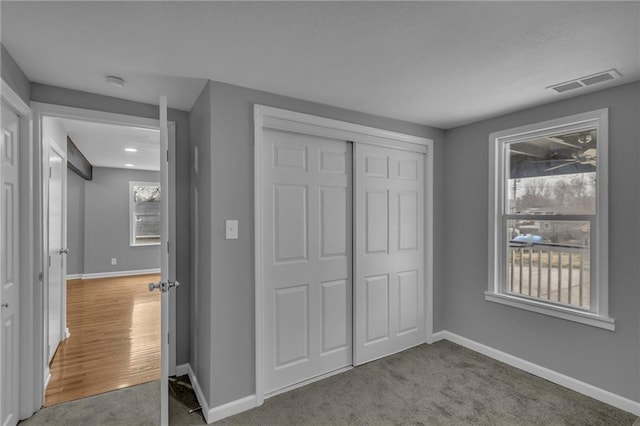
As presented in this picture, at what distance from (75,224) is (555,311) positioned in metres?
8.05

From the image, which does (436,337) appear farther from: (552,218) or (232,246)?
(232,246)

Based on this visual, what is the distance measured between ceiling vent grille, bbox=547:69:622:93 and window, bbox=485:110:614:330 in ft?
0.95

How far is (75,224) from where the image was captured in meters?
6.67

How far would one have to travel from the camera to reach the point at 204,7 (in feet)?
4.53

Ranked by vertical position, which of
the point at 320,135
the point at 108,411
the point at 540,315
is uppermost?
the point at 320,135

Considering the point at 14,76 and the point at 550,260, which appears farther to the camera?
the point at 550,260

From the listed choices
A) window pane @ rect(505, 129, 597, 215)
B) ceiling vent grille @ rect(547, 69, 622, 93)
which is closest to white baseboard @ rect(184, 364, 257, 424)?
window pane @ rect(505, 129, 597, 215)

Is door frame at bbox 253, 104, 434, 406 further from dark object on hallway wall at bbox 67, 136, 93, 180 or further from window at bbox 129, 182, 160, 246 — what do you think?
window at bbox 129, 182, 160, 246

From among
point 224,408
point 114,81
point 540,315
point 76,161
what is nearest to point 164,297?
point 224,408

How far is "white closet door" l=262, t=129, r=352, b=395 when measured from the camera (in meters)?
2.46

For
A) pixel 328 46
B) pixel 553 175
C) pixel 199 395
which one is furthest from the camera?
pixel 553 175

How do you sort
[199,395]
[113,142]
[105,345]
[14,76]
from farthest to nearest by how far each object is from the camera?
[113,142] < [105,345] < [199,395] < [14,76]

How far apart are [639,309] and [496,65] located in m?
1.90

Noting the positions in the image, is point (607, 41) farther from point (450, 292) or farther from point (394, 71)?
point (450, 292)
